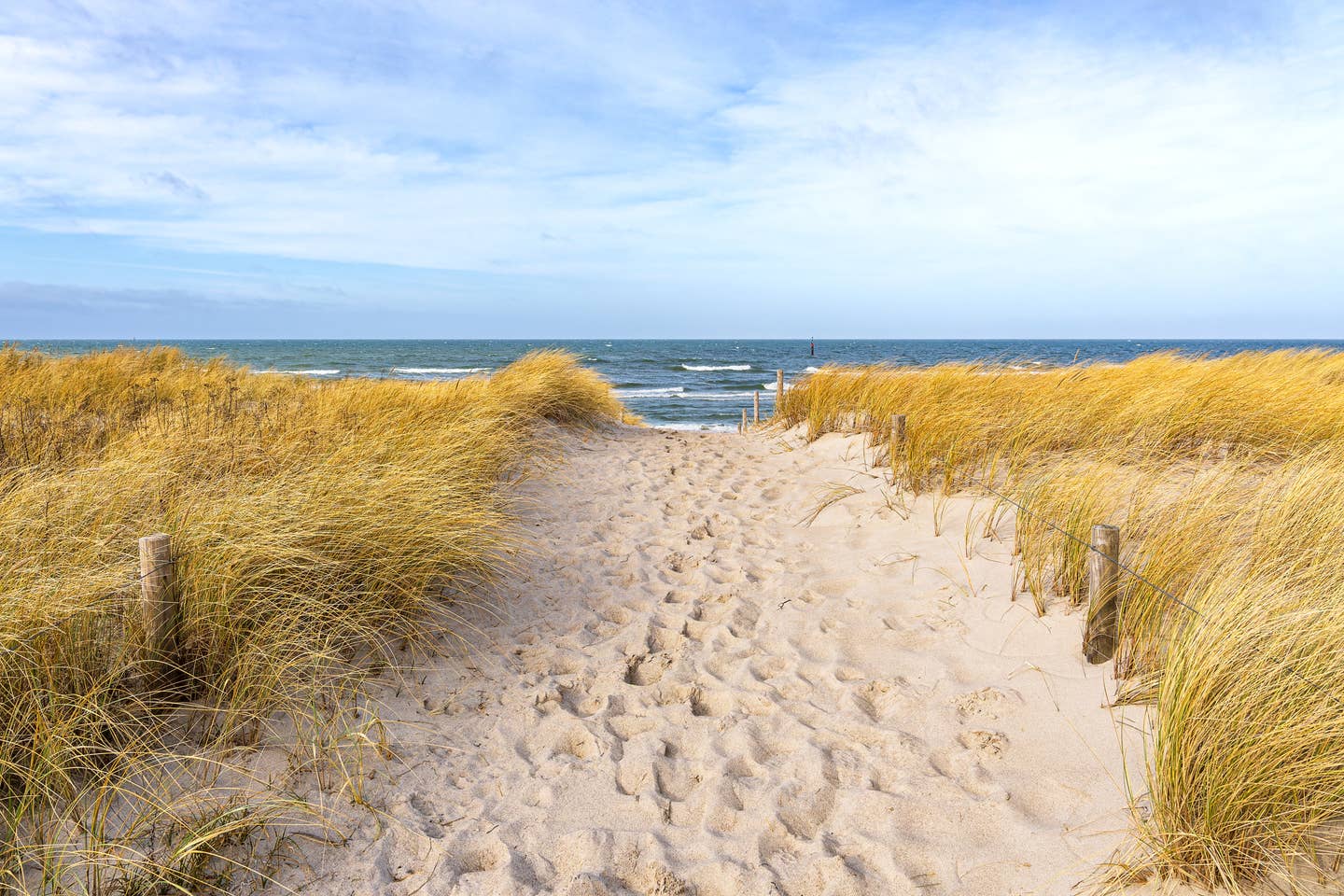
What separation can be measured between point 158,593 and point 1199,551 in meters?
5.14

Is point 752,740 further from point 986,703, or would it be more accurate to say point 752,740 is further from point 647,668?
point 986,703

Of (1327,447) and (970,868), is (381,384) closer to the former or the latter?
(970,868)

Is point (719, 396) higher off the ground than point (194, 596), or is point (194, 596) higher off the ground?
point (194, 596)

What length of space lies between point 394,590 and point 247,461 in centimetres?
209

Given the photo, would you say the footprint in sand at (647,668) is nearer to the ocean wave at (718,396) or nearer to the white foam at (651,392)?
→ the ocean wave at (718,396)

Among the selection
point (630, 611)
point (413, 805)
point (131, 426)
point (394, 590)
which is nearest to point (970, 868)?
point (413, 805)

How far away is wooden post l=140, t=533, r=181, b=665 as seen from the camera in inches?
119

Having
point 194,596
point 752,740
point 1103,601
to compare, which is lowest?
point 752,740

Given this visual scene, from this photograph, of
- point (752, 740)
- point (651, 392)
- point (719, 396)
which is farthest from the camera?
point (651, 392)

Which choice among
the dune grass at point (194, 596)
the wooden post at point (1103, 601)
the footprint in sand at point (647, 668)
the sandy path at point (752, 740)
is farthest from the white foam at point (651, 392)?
the wooden post at point (1103, 601)

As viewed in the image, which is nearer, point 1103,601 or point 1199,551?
point 1103,601

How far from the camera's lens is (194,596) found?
3.30 m

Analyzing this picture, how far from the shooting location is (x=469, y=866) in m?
2.53

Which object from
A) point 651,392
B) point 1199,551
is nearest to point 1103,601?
point 1199,551
